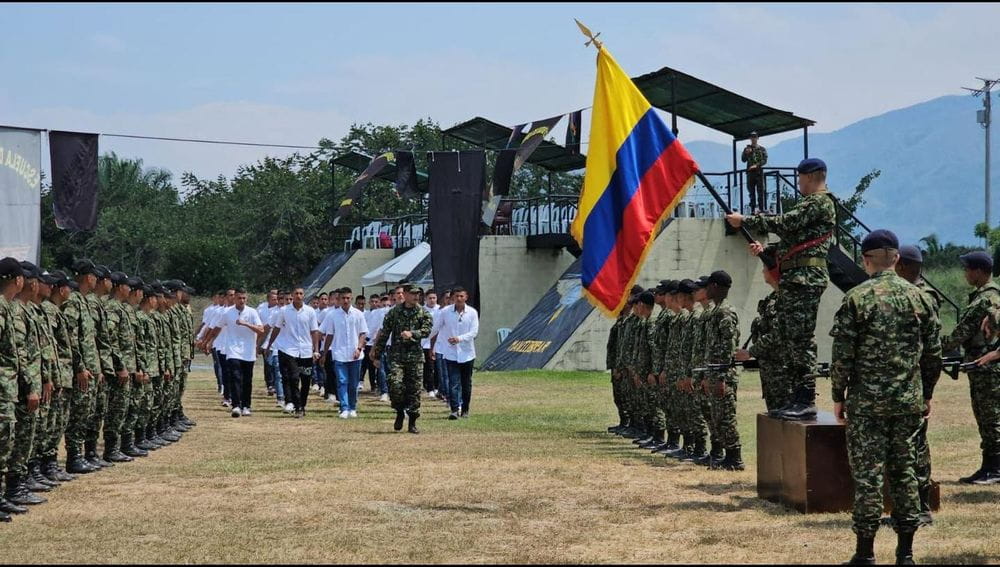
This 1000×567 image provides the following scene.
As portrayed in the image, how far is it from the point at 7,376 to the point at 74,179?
39.4ft

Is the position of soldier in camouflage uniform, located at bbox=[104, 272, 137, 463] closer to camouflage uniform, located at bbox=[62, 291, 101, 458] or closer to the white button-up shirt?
camouflage uniform, located at bbox=[62, 291, 101, 458]

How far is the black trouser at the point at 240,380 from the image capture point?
18891 millimetres

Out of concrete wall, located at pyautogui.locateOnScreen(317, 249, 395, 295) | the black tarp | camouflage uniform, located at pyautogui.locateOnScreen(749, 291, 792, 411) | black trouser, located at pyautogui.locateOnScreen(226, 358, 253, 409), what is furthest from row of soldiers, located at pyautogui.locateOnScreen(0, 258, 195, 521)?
concrete wall, located at pyautogui.locateOnScreen(317, 249, 395, 295)

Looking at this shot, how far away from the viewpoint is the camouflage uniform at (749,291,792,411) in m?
10.1

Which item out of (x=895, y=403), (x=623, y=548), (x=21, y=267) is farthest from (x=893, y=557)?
(x=21, y=267)

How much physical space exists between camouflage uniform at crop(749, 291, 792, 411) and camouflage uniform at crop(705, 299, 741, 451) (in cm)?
114

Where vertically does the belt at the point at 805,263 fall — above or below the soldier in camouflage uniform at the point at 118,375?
above

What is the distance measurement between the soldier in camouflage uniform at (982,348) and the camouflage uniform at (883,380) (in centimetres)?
327

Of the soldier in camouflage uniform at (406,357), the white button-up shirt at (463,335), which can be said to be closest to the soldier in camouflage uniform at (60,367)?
the soldier in camouflage uniform at (406,357)

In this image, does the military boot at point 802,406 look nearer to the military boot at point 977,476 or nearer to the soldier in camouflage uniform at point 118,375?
the military boot at point 977,476

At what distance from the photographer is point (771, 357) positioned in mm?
10367

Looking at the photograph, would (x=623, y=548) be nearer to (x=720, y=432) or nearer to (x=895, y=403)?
(x=895, y=403)

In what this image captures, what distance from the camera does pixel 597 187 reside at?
12.6m

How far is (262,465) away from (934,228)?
511 ft
